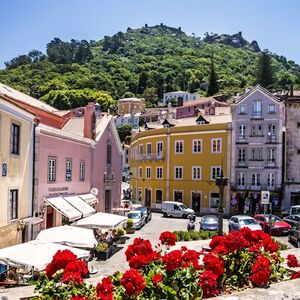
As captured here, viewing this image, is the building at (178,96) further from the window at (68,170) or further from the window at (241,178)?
the window at (68,170)

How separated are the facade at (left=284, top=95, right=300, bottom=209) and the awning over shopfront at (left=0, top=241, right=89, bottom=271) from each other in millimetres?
36426

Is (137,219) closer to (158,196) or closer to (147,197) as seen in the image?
(158,196)

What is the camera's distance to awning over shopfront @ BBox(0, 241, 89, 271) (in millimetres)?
14016

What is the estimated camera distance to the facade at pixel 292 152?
158 ft

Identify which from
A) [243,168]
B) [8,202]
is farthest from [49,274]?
[243,168]

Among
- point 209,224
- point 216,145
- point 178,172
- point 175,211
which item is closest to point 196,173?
point 178,172

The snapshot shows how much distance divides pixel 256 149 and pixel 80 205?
88.5 feet

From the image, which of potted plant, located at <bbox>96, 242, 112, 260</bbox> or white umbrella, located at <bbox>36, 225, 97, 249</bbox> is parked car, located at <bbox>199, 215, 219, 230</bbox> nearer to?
potted plant, located at <bbox>96, 242, 112, 260</bbox>

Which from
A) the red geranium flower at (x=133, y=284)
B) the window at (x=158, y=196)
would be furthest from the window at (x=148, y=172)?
the red geranium flower at (x=133, y=284)

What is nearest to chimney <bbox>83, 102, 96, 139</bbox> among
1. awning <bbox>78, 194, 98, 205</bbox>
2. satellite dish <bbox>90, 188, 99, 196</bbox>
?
satellite dish <bbox>90, 188, 99, 196</bbox>

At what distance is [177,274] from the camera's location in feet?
23.3

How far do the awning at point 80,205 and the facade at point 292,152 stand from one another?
87.2 feet

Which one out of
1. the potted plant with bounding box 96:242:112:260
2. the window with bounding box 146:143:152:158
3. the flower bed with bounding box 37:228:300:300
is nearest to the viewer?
the flower bed with bounding box 37:228:300:300

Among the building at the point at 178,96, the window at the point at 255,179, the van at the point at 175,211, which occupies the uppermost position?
the building at the point at 178,96
